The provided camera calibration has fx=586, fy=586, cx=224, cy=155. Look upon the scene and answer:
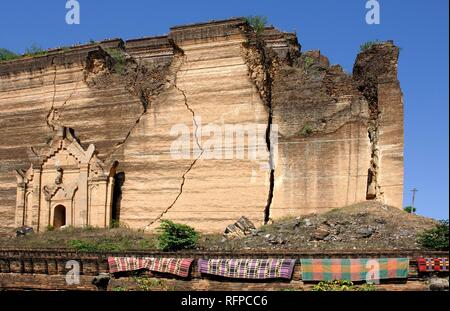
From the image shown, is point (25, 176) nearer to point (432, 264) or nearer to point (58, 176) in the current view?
point (58, 176)

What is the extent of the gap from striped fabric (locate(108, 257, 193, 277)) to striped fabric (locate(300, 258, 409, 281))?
325cm

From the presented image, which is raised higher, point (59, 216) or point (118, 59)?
point (118, 59)

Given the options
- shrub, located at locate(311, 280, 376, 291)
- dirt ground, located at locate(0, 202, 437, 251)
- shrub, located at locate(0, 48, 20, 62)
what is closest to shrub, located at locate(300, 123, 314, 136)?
dirt ground, located at locate(0, 202, 437, 251)

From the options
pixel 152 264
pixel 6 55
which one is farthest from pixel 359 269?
pixel 6 55

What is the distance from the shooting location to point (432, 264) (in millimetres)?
12844

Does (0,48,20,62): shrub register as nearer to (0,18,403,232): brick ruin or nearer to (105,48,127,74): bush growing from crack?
(0,18,403,232): brick ruin

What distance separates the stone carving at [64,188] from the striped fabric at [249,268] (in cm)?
1032

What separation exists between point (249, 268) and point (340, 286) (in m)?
2.29

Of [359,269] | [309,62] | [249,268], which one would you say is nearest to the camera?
[359,269]

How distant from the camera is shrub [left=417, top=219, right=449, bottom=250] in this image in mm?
13906

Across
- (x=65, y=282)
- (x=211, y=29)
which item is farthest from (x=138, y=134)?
(x=65, y=282)

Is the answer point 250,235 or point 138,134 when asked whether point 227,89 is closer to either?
point 138,134

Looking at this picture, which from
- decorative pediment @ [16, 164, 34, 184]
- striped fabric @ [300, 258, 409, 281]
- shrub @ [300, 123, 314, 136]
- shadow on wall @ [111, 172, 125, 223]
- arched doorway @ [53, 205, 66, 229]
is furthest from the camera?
decorative pediment @ [16, 164, 34, 184]
